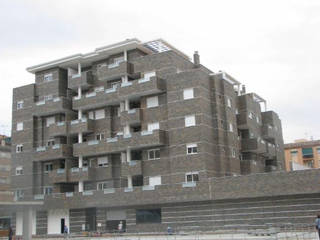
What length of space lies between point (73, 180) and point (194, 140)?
1684 cm

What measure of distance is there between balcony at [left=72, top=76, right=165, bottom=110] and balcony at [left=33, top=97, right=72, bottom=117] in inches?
52.2

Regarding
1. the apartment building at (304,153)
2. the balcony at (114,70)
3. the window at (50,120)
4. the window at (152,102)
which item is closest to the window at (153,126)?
the window at (152,102)

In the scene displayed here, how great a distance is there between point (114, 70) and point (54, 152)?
13.0 m

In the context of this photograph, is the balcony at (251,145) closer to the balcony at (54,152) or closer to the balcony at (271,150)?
the balcony at (271,150)

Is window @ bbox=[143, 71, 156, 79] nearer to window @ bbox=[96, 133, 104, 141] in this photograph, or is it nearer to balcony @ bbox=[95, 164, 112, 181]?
window @ bbox=[96, 133, 104, 141]

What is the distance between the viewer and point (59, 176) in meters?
61.6

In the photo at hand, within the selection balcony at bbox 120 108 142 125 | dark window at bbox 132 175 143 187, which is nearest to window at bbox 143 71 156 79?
balcony at bbox 120 108 142 125

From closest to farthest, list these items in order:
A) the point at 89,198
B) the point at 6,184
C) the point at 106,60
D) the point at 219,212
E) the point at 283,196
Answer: the point at 283,196 < the point at 219,212 < the point at 89,198 < the point at 106,60 < the point at 6,184

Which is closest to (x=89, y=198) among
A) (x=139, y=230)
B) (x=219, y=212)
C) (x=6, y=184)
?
(x=139, y=230)

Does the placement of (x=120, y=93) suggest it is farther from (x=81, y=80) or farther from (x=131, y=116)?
(x=81, y=80)

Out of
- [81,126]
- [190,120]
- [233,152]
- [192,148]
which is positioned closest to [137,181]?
[192,148]

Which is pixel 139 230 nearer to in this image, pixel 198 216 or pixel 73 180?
pixel 198 216

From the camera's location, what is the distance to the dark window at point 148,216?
54.5 meters

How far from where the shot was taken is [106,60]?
6306 cm
